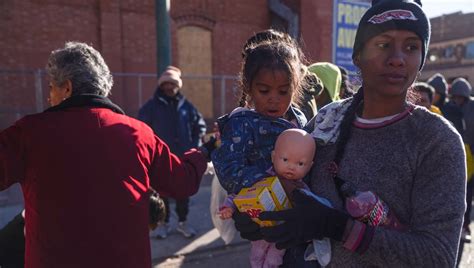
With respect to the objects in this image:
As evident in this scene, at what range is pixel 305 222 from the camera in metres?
1.25

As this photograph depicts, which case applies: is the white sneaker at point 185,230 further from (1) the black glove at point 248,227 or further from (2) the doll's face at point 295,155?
(2) the doll's face at point 295,155

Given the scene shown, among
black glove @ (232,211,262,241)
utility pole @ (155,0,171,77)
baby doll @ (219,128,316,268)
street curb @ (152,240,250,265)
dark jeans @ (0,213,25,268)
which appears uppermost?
utility pole @ (155,0,171,77)

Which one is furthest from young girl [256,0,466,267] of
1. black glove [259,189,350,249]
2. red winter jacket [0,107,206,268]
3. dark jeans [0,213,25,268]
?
dark jeans [0,213,25,268]

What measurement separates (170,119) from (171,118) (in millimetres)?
18

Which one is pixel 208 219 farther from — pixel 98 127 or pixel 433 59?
pixel 433 59

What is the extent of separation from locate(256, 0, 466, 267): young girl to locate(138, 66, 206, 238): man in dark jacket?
3.64 m

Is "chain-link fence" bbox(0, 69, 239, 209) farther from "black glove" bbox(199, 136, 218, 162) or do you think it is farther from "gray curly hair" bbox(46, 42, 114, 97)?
"gray curly hair" bbox(46, 42, 114, 97)

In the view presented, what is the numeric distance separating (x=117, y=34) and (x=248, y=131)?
8.88 m

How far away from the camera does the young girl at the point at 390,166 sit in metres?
1.14

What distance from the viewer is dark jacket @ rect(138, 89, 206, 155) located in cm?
490

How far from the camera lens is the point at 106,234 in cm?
187

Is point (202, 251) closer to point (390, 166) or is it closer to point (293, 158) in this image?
point (293, 158)

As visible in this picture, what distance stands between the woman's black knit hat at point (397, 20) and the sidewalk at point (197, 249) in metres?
3.43

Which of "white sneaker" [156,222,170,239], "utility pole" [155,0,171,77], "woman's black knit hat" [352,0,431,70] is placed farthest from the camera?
"utility pole" [155,0,171,77]
